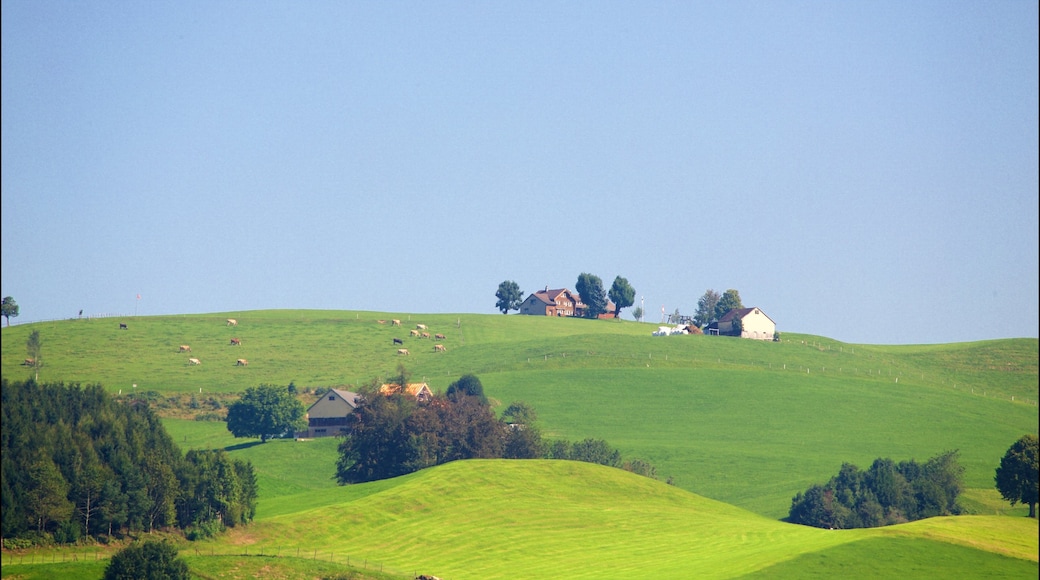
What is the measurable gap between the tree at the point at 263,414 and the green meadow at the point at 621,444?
6.45ft

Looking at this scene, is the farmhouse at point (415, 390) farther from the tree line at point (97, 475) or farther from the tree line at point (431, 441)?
the tree line at point (97, 475)

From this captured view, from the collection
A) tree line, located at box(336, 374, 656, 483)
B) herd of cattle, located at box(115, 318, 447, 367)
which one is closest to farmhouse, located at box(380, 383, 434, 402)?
tree line, located at box(336, 374, 656, 483)

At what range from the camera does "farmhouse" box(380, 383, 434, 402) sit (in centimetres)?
13102

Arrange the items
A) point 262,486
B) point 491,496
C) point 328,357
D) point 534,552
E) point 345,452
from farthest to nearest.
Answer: point 328,357, point 345,452, point 262,486, point 491,496, point 534,552

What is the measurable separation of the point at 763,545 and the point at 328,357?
102m

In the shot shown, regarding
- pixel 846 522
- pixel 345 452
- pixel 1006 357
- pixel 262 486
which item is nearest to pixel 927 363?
pixel 1006 357

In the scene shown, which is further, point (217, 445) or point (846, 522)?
point (217, 445)

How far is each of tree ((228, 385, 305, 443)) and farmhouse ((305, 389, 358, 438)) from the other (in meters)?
2.54

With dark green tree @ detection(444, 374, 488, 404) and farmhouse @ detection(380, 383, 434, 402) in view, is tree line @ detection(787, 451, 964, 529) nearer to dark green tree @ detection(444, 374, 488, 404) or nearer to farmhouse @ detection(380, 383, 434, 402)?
dark green tree @ detection(444, 374, 488, 404)

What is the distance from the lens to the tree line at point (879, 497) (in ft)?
347

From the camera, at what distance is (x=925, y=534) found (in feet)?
255

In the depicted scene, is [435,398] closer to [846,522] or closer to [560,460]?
[560,460]

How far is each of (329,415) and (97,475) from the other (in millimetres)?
58683

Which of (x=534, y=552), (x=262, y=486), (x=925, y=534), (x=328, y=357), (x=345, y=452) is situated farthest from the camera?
(x=328, y=357)
